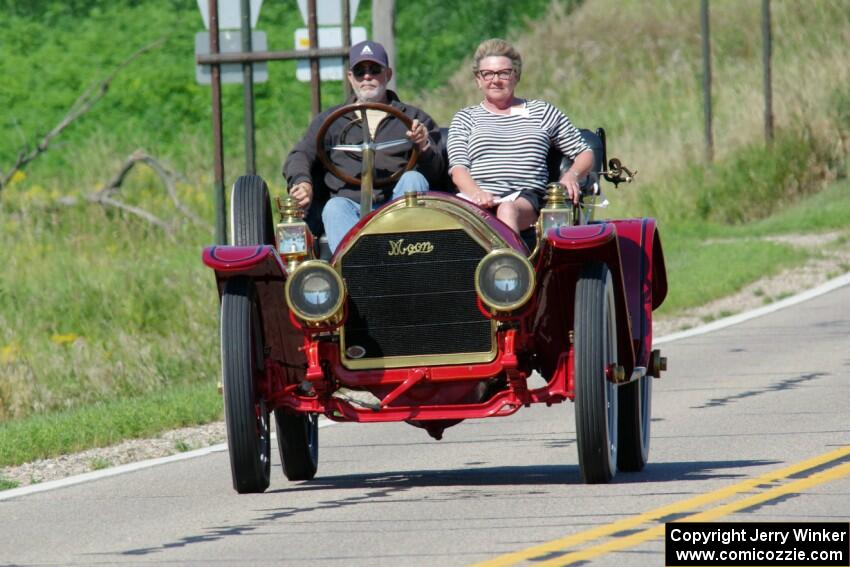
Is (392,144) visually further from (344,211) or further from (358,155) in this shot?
(344,211)

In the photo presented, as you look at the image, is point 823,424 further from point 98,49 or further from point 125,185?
point 98,49

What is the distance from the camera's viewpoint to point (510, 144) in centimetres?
965

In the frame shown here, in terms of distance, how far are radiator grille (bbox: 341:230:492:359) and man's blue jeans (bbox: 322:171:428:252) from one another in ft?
1.58

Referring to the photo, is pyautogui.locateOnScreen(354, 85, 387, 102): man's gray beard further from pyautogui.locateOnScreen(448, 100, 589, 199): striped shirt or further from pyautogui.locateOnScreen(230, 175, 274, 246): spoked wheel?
pyautogui.locateOnScreen(230, 175, 274, 246): spoked wheel

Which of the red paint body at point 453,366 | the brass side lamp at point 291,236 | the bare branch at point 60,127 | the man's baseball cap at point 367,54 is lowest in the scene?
the red paint body at point 453,366

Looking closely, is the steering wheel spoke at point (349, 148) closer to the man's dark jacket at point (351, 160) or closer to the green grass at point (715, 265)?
the man's dark jacket at point (351, 160)

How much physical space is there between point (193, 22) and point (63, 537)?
113 ft

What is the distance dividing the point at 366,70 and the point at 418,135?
0.56 m

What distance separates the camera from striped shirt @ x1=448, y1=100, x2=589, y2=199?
31.3ft

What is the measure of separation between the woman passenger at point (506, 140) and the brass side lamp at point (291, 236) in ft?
3.14

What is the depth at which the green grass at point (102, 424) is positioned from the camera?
1064 cm

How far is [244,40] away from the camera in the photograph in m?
17.8

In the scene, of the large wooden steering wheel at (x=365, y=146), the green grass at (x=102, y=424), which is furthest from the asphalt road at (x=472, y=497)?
the large wooden steering wheel at (x=365, y=146)

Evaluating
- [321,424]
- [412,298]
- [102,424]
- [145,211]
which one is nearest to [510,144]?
[412,298]
